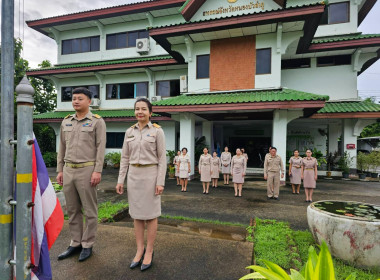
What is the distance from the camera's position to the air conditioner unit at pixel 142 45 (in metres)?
14.5

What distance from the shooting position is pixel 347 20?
38.2ft

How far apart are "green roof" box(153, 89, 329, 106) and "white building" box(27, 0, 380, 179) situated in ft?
0.13

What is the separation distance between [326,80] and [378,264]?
11219 mm

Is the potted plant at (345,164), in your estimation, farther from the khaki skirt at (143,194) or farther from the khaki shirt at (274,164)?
the khaki skirt at (143,194)

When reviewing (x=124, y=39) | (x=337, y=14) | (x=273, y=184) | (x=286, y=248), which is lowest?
(x=286, y=248)

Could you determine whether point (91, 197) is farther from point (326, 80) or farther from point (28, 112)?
point (326, 80)

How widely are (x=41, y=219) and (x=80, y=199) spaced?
1.36m

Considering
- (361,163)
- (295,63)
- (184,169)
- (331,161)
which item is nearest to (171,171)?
(184,169)

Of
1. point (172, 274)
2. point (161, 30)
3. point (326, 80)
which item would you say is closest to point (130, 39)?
point (161, 30)

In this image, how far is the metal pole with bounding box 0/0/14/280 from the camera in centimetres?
135

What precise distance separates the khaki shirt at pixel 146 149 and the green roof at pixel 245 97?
6.19 m

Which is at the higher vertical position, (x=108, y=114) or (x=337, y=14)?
(x=337, y=14)

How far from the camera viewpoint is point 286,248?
3.45 metres

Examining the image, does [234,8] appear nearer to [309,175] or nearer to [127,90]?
[309,175]
